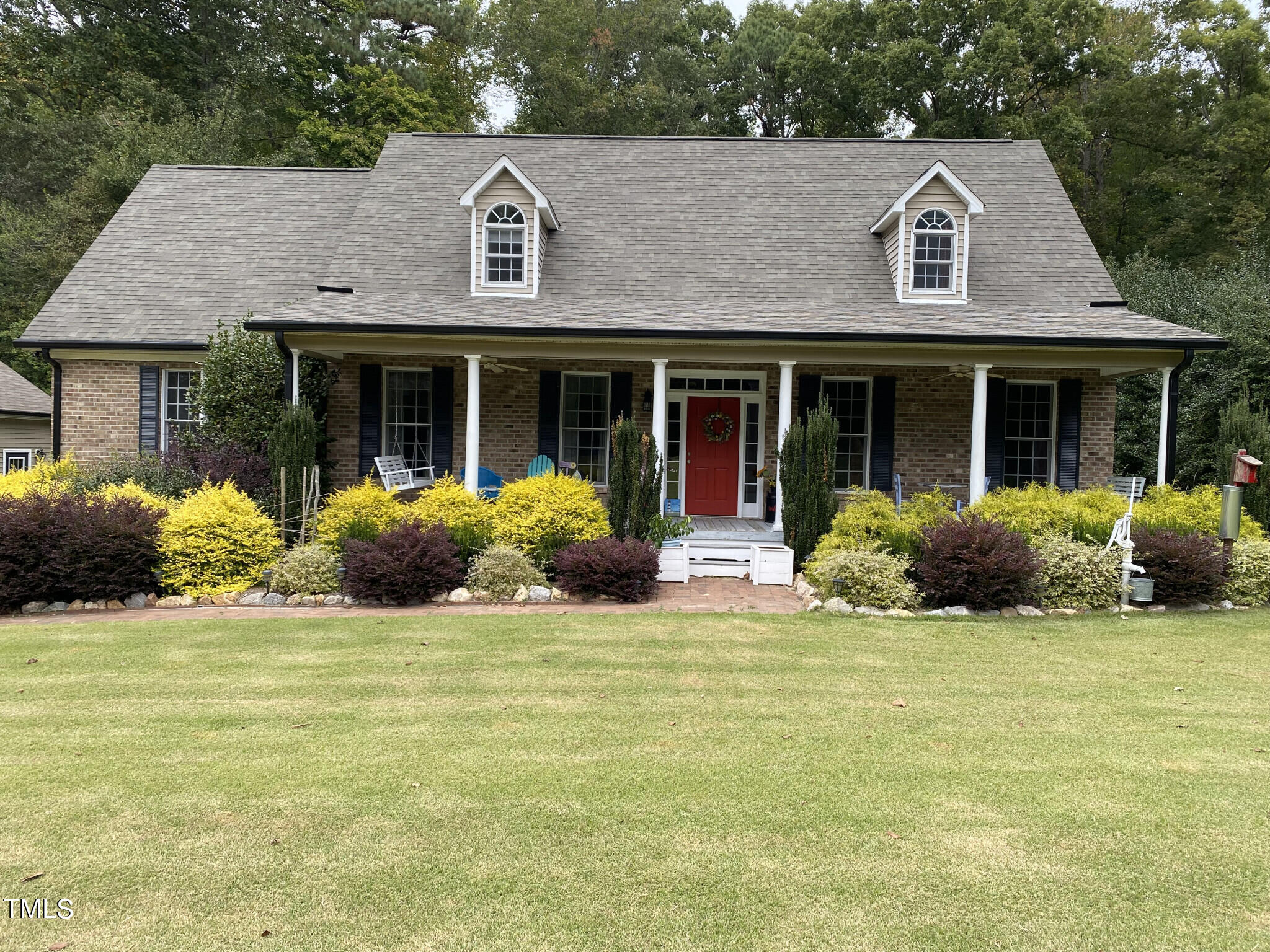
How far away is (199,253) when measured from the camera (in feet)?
50.7

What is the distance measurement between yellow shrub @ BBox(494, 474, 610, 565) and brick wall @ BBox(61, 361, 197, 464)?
7481mm

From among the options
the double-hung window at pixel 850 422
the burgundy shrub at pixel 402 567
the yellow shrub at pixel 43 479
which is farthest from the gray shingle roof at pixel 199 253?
the double-hung window at pixel 850 422

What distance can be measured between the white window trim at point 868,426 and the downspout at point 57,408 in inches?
516

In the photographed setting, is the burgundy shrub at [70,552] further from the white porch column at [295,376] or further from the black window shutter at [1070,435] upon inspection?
the black window shutter at [1070,435]

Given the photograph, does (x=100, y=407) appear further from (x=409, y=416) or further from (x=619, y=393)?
(x=619, y=393)

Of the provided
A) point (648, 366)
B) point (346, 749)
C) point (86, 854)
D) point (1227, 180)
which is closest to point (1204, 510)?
point (648, 366)

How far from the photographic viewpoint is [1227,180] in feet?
83.0

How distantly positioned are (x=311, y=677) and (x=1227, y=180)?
100 feet

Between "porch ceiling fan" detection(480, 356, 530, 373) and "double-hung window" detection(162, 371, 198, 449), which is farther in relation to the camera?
"double-hung window" detection(162, 371, 198, 449)

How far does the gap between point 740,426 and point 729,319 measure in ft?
8.23

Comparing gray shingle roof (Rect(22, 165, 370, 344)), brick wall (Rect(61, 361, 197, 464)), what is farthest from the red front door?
brick wall (Rect(61, 361, 197, 464))

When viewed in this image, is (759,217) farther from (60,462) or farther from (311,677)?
(60,462)

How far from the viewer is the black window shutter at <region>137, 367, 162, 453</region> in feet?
45.9

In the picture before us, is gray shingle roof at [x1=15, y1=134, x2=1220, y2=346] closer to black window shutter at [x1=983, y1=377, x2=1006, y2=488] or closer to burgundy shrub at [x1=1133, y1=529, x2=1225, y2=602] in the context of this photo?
black window shutter at [x1=983, y1=377, x2=1006, y2=488]
